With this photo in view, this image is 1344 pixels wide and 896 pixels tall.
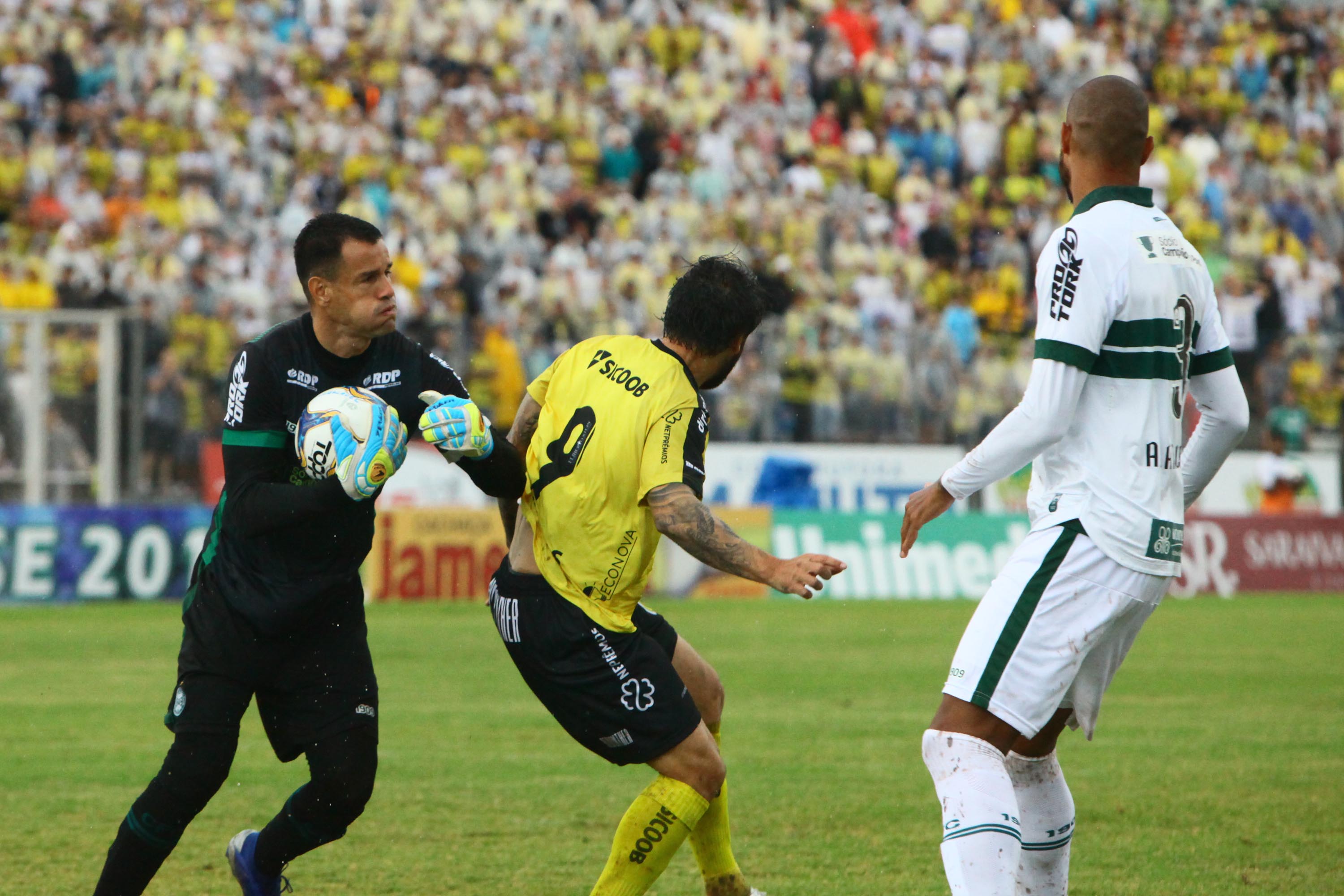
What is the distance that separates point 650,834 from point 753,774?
351 cm

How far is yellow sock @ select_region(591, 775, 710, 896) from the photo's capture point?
502cm

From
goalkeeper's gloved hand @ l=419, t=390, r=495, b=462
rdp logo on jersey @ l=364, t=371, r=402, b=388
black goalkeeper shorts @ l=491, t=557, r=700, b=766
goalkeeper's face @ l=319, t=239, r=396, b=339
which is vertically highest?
goalkeeper's face @ l=319, t=239, r=396, b=339

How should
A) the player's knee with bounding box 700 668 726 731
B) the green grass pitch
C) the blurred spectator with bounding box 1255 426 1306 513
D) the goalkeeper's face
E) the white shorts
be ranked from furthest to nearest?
the blurred spectator with bounding box 1255 426 1306 513 → the green grass pitch → the player's knee with bounding box 700 668 726 731 → the goalkeeper's face → the white shorts

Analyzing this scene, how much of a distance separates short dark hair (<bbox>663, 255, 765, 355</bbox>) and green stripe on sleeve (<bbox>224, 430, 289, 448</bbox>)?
1.28 meters

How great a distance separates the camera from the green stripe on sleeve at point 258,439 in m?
5.20

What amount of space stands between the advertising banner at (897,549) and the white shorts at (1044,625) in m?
14.0

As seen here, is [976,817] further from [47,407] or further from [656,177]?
[656,177]

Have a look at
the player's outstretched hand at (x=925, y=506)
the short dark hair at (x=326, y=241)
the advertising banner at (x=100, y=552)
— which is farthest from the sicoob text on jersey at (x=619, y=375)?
the advertising banner at (x=100, y=552)

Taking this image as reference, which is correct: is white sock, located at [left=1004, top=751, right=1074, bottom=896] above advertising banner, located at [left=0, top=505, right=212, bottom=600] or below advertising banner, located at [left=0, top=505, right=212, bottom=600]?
above

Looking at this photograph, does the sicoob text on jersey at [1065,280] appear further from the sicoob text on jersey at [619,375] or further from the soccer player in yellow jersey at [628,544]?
the sicoob text on jersey at [619,375]

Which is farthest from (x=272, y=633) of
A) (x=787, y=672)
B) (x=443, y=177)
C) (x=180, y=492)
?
(x=443, y=177)

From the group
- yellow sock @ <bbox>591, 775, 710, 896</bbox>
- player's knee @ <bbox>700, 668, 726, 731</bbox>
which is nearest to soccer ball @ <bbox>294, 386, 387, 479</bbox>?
yellow sock @ <bbox>591, 775, 710, 896</bbox>

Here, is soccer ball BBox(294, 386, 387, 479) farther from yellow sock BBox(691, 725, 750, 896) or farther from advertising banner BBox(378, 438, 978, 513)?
advertising banner BBox(378, 438, 978, 513)

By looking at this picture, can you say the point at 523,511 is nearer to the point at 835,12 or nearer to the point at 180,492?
the point at 180,492
